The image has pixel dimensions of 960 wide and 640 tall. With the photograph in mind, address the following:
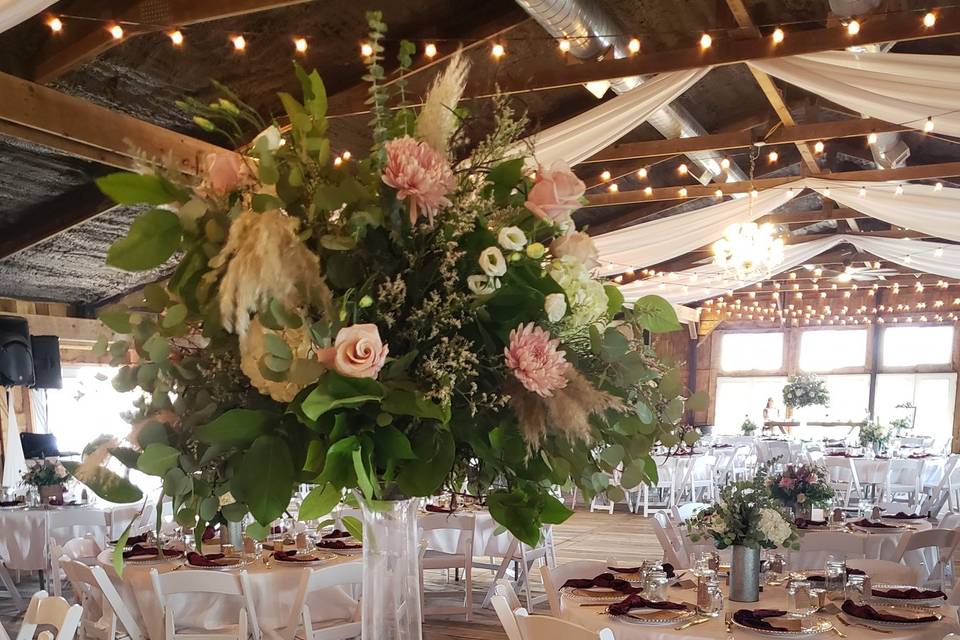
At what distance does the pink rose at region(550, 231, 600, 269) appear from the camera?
126cm

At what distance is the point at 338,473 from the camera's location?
1.10m

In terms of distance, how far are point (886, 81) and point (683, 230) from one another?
4.39 meters

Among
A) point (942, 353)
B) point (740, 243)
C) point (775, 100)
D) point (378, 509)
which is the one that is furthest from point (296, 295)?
point (942, 353)

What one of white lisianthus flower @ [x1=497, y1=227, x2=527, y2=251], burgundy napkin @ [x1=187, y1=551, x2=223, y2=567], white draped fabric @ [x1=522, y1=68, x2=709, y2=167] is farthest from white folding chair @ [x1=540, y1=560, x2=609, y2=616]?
white draped fabric @ [x1=522, y1=68, x2=709, y2=167]

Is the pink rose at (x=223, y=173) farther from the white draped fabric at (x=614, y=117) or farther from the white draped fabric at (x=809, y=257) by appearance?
the white draped fabric at (x=809, y=257)

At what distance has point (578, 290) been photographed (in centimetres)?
123

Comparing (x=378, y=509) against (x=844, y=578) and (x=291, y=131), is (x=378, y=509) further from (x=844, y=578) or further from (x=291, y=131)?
(x=844, y=578)

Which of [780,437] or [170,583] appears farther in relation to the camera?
[780,437]

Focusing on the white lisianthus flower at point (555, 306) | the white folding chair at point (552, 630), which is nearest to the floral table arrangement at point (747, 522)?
the white folding chair at point (552, 630)

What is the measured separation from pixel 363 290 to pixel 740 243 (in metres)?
8.29

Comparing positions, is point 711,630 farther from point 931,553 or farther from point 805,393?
point 805,393

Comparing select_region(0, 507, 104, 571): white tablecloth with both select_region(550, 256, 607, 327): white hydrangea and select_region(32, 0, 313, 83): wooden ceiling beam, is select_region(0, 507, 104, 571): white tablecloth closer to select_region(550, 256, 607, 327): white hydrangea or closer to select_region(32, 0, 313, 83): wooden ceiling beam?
select_region(32, 0, 313, 83): wooden ceiling beam

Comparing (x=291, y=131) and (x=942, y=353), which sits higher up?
(x=291, y=131)

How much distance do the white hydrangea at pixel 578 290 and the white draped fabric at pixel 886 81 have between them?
Answer: 479 cm
